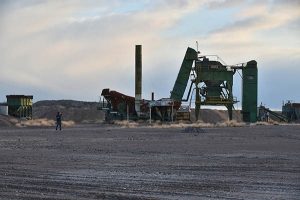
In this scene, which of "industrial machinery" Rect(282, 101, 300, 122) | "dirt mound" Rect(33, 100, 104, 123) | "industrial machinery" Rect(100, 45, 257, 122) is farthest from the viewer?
"dirt mound" Rect(33, 100, 104, 123)

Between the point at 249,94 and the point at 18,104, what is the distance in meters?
28.4

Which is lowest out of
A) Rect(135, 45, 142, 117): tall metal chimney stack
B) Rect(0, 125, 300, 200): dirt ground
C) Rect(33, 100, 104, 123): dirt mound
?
Rect(0, 125, 300, 200): dirt ground

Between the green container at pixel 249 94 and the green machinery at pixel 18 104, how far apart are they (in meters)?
26.5

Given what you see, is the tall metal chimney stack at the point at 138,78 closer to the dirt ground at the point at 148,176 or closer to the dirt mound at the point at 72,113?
the dirt mound at the point at 72,113

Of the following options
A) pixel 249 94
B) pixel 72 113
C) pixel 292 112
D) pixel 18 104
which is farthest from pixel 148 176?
pixel 72 113

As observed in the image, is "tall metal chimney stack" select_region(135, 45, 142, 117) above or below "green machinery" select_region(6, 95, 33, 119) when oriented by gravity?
above

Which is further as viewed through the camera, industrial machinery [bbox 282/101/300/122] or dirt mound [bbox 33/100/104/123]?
dirt mound [bbox 33/100/104/123]

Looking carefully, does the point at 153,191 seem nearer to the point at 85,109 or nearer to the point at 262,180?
the point at 262,180

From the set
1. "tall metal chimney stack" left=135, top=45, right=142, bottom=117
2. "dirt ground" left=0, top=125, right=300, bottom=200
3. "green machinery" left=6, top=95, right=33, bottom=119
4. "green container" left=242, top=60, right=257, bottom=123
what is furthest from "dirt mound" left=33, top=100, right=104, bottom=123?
"dirt ground" left=0, top=125, right=300, bottom=200

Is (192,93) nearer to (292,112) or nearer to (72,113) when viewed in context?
(292,112)

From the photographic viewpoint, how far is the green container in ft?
252

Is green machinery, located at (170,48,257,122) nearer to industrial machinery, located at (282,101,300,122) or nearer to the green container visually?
the green container

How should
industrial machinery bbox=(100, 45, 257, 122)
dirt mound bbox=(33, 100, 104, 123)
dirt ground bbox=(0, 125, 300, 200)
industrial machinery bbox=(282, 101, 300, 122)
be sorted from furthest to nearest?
1. dirt mound bbox=(33, 100, 104, 123)
2. industrial machinery bbox=(282, 101, 300, 122)
3. industrial machinery bbox=(100, 45, 257, 122)
4. dirt ground bbox=(0, 125, 300, 200)

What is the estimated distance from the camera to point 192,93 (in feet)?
238
